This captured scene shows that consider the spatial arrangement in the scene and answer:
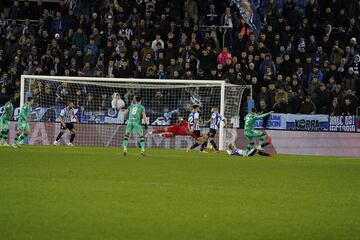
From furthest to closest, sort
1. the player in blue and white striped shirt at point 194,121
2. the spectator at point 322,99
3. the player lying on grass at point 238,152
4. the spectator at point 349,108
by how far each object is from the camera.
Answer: the spectator at point 322,99, the spectator at point 349,108, the player in blue and white striped shirt at point 194,121, the player lying on grass at point 238,152

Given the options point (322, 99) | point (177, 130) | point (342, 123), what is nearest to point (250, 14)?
point (322, 99)

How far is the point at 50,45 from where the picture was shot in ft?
105

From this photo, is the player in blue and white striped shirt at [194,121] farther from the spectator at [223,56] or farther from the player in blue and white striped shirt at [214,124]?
the spectator at [223,56]

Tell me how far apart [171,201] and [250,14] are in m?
20.1

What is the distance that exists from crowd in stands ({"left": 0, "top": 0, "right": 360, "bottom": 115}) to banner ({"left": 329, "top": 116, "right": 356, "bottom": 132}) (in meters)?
0.27

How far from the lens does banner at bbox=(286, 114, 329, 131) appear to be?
29.0 m

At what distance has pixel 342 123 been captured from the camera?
2886cm

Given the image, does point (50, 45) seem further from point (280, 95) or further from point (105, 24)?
point (280, 95)

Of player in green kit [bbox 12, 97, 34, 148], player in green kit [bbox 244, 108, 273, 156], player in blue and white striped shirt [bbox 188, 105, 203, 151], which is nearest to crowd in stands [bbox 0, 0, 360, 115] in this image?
player in blue and white striped shirt [bbox 188, 105, 203, 151]

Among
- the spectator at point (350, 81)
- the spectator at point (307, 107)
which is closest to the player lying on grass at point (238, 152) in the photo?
the spectator at point (307, 107)

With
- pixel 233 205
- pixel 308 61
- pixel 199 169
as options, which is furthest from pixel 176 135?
pixel 233 205

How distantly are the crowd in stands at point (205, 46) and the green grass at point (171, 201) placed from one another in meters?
9.81

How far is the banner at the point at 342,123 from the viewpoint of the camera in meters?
28.8

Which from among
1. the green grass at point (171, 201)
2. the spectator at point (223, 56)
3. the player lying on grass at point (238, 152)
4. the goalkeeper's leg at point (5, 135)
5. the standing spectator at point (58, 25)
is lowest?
the green grass at point (171, 201)
